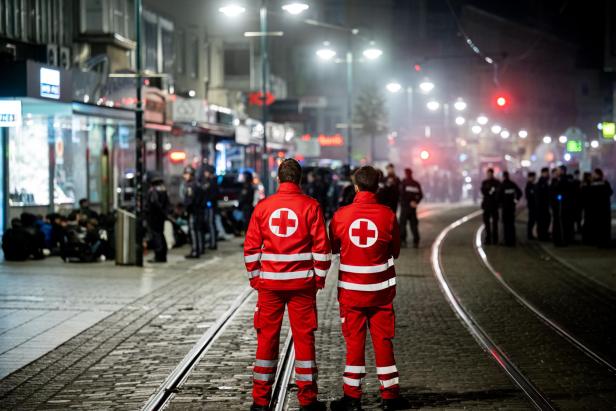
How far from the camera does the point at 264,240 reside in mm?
8219

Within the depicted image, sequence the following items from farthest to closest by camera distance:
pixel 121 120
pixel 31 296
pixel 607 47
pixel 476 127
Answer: pixel 476 127
pixel 121 120
pixel 607 47
pixel 31 296

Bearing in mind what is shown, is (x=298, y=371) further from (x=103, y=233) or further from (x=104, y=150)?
(x=104, y=150)

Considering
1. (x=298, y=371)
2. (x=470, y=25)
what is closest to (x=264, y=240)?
(x=298, y=371)

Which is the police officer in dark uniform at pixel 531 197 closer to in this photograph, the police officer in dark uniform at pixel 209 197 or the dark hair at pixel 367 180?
the police officer in dark uniform at pixel 209 197

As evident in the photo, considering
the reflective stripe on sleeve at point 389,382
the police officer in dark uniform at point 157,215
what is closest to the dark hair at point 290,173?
the reflective stripe on sleeve at point 389,382

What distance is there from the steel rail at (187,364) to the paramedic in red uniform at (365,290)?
1.37 meters

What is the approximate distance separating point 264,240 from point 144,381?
2.18m

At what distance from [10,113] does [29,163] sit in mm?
9249

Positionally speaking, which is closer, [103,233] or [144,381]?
[144,381]

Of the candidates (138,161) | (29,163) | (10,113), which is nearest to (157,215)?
(138,161)

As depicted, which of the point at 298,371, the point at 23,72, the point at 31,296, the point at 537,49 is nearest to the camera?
the point at 298,371

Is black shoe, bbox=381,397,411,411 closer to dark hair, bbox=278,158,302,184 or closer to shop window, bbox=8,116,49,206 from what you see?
dark hair, bbox=278,158,302,184

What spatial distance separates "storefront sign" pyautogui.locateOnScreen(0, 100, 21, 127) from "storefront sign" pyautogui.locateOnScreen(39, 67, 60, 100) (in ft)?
7.78

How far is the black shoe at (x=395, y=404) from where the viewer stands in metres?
8.36
